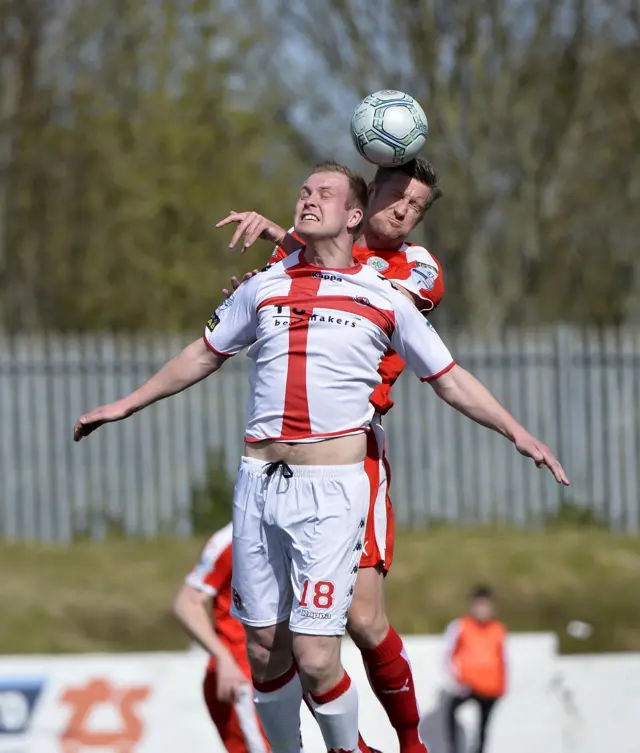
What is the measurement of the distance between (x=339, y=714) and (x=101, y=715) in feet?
13.8

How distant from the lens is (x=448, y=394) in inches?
203

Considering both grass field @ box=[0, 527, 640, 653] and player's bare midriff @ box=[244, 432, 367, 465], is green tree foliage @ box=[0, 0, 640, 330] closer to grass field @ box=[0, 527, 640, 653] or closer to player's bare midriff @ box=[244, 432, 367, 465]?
grass field @ box=[0, 527, 640, 653]

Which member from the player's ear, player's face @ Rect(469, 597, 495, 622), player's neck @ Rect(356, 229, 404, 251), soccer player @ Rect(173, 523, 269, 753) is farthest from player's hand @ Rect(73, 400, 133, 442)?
player's face @ Rect(469, 597, 495, 622)

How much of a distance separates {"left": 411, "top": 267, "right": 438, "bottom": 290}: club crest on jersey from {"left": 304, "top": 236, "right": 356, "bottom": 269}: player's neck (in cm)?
39

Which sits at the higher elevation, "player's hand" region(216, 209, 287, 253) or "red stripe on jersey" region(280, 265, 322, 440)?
"player's hand" region(216, 209, 287, 253)

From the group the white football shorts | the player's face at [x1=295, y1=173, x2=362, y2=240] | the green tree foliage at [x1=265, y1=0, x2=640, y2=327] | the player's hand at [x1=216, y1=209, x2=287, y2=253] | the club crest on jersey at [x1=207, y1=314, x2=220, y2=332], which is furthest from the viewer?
the green tree foliage at [x1=265, y1=0, x2=640, y2=327]

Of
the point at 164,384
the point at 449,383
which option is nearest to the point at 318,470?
the point at 449,383

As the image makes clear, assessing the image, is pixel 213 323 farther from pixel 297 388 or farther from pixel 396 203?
pixel 396 203

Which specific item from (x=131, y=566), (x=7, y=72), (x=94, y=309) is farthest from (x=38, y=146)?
(x=131, y=566)

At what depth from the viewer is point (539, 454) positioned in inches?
192

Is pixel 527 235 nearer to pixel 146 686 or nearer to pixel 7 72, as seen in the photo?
pixel 7 72

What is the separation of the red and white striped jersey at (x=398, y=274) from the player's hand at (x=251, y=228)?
0.06m

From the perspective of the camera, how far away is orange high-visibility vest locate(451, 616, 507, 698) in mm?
9258

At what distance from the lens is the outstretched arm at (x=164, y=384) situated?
518 cm
